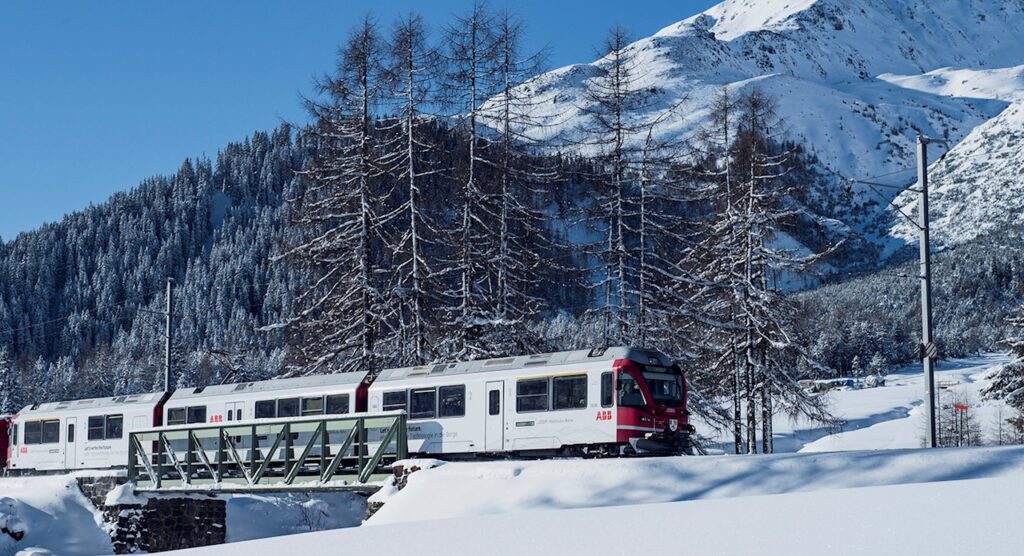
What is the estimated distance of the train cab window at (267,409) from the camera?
88.5 feet

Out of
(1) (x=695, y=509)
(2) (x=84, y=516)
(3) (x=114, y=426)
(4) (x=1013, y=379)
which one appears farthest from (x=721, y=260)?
(1) (x=695, y=509)

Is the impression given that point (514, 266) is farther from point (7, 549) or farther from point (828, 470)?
point (828, 470)

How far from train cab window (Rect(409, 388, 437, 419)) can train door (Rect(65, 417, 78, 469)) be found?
14364 millimetres

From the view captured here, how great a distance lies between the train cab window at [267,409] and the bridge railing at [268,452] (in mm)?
1355

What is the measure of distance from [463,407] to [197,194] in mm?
185988

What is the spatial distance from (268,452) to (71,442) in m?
14.8

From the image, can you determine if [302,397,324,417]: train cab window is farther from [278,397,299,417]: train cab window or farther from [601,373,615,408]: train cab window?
[601,373,615,408]: train cab window

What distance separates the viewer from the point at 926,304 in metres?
20.8

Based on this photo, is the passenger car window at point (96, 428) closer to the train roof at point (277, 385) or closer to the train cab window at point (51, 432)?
the train cab window at point (51, 432)

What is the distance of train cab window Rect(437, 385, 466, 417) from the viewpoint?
23.7 metres

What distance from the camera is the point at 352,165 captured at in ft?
102

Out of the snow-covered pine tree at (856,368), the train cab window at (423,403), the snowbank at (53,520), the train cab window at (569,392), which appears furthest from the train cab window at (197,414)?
the snow-covered pine tree at (856,368)

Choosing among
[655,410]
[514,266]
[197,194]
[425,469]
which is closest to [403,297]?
[514,266]

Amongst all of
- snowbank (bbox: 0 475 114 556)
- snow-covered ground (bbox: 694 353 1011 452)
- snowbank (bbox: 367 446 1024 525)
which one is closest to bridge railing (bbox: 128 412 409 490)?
snowbank (bbox: 0 475 114 556)
